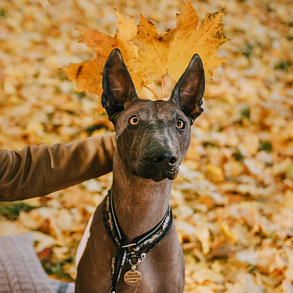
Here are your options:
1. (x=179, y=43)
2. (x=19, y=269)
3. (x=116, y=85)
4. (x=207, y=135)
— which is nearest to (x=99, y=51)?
(x=116, y=85)

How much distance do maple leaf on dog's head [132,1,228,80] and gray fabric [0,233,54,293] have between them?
1.02 m

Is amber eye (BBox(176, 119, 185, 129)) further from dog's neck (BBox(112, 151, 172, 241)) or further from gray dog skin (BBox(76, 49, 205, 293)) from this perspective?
dog's neck (BBox(112, 151, 172, 241))

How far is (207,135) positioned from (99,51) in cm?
192

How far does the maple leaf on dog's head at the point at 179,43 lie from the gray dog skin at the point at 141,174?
11cm

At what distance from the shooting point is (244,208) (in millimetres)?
2414

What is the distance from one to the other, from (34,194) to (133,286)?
50 centimetres

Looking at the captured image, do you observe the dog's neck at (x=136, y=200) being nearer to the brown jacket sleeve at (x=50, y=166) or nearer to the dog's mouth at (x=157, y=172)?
the dog's mouth at (x=157, y=172)

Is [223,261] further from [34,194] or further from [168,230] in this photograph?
[34,194]

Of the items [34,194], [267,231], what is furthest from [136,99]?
[267,231]

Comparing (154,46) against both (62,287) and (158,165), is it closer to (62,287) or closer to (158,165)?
(158,165)

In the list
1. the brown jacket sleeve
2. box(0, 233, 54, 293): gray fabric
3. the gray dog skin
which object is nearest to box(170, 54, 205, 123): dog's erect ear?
the gray dog skin

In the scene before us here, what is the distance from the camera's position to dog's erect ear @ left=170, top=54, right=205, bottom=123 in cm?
112

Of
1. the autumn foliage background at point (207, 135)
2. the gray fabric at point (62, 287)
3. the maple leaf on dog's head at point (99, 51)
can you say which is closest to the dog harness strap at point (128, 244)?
the autumn foliage background at point (207, 135)

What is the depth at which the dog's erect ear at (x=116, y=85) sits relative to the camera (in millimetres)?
1119
